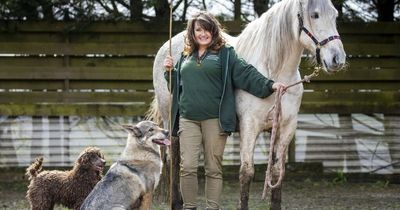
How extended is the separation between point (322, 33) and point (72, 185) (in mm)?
2559

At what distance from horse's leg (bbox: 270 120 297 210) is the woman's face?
980 mm

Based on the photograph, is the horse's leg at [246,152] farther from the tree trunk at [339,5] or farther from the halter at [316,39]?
the tree trunk at [339,5]

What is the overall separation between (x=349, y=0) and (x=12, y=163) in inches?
202

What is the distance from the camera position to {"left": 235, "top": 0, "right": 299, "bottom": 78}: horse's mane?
6.45 meters

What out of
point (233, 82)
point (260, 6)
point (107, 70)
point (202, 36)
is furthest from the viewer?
point (107, 70)

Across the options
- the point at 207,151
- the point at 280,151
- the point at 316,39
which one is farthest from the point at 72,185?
the point at 316,39

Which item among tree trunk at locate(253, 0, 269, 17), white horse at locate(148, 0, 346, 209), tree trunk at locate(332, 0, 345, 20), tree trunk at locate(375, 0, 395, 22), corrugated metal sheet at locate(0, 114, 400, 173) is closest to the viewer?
white horse at locate(148, 0, 346, 209)

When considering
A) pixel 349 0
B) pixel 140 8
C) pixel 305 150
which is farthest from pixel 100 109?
pixel 349 0

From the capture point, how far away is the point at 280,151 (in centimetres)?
661

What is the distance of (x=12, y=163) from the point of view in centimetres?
1047

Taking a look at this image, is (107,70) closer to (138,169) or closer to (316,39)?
(138,169)

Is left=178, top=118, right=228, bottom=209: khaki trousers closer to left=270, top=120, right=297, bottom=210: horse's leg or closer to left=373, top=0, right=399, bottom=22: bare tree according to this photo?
left=270, top=120, right=297, bottom=210: horse's leg

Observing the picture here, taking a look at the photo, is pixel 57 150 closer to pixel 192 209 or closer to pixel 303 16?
pixel 192 209

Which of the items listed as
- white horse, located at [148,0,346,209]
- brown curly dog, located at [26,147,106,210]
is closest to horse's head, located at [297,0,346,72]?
white horse, located at [148,0,346,209]
